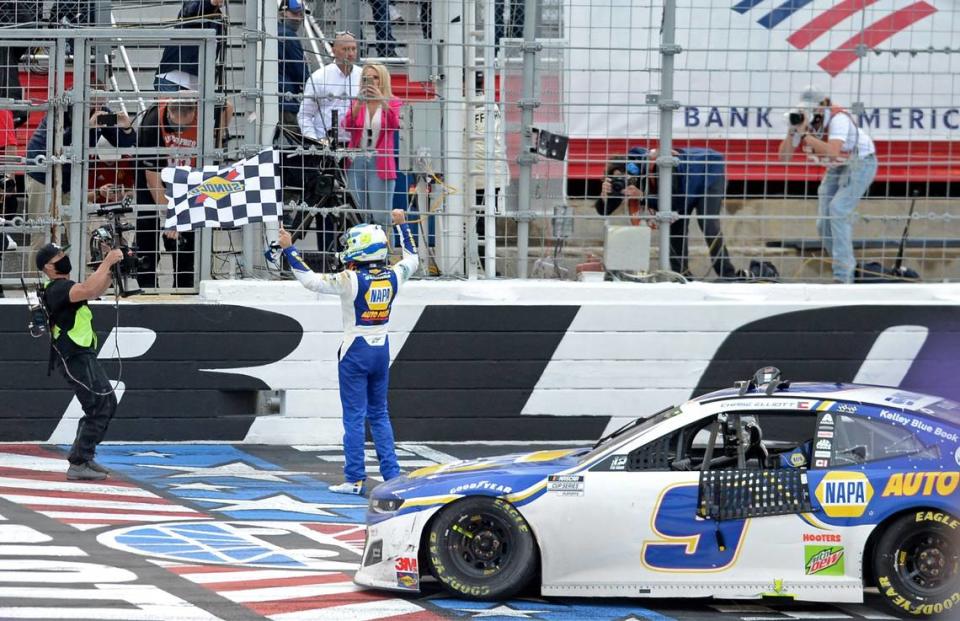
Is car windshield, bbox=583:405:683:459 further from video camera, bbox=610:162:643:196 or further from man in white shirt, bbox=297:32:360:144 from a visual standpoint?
man in white shirt, bbox=297:32:360:144

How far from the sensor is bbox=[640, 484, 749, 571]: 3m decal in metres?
7.27

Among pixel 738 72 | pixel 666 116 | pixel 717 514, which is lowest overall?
pixel 717 514

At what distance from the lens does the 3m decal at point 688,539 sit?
23.9ft

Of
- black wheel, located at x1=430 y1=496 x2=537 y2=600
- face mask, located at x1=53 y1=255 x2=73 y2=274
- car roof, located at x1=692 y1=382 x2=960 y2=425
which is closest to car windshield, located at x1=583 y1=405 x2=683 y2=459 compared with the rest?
car roof, located at x1=692 y1=382 x2=960 y2=425

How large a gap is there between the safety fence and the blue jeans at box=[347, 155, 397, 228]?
0.02 metres

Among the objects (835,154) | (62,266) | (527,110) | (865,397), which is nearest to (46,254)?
(62,266)

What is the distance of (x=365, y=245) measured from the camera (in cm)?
1013

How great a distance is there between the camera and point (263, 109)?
1187cm

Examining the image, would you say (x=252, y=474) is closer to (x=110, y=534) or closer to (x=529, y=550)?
(x=110, y=534)

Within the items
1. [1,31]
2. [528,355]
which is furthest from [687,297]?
[1,31]

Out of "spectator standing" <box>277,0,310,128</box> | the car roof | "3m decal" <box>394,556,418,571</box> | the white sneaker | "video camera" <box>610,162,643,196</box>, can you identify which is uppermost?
"spectator standing" <box>277,0,310,128</box>

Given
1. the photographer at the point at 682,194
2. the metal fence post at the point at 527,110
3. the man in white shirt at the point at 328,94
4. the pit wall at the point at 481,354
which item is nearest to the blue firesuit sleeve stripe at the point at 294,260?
the pit wall at the point at 481,354

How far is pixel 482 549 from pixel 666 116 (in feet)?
A: 17.8

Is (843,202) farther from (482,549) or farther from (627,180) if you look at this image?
(482,549)
